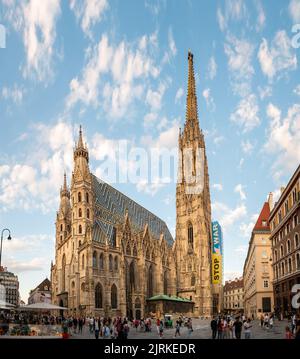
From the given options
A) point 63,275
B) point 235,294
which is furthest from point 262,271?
point 235,294

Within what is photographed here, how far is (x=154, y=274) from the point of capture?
92938mm

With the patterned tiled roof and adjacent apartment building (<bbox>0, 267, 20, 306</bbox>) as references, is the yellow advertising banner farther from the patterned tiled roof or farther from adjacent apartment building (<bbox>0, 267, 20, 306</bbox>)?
adjacent apartment building (<bbox>0, 267, 20, 306</bbox>)

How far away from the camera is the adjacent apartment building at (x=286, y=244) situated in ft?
151

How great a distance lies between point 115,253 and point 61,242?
11.7 meters

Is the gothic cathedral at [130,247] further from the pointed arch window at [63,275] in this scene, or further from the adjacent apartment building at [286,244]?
the adjacent apartment building at [286,244]

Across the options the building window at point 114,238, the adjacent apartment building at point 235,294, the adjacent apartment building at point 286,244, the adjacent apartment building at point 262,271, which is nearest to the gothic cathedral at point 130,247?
the building window at point 114,238

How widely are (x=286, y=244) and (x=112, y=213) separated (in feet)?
142

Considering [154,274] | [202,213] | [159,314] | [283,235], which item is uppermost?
[202,213]

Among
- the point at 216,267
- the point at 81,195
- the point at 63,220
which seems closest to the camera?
the point at 81,195

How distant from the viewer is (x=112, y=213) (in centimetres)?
8781

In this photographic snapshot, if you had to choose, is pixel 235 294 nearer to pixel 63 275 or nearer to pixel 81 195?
pixel 63 275
